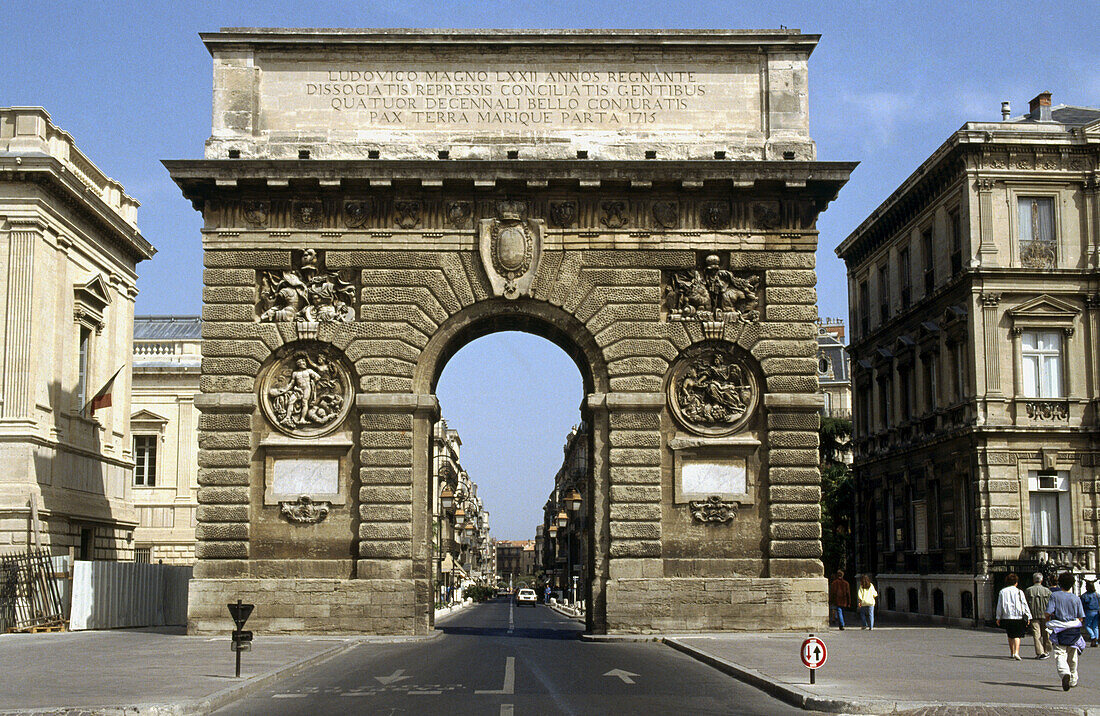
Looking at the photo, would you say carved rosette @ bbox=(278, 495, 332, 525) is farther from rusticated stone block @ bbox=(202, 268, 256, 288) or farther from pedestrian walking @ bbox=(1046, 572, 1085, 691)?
pedestrian walking @ bbox=(1046, 572, 1085, 691)

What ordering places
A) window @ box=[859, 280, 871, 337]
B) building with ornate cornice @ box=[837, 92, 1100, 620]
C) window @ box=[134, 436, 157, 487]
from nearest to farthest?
building with ornate cornice @ box=[837, 92, 1100, 620] → window @ box=[859, 280, 871, 337] → window @ box=[134, 436, 157, 487]

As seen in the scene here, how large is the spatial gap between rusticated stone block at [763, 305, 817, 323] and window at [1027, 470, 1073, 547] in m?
11.9

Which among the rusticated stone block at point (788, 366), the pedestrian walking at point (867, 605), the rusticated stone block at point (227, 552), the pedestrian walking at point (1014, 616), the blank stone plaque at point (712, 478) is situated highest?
the rusticated stone block at point (788, 366)

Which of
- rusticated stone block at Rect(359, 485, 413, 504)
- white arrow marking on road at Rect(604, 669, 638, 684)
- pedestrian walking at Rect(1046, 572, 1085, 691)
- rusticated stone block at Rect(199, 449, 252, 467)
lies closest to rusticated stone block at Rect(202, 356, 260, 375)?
rusticated stone block at Rect(199, 449, 252, 467)

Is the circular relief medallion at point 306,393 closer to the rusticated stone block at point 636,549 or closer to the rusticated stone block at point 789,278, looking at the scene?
the rusticated stone block at point 636,549

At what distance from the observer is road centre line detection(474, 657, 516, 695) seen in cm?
1867

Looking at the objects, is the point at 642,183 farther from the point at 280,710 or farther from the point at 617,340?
the point at 280,710

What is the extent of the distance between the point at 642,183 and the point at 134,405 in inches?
1570

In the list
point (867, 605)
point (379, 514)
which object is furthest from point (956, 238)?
point (379, 514)

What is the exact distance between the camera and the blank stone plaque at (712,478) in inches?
1251

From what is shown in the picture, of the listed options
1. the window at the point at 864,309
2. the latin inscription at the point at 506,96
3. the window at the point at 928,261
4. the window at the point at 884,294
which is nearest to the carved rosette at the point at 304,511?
the latin inscription at the point at 506,96

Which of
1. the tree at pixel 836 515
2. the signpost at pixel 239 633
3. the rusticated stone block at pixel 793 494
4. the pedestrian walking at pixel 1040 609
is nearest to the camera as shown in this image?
the signpost at pixel 239 633

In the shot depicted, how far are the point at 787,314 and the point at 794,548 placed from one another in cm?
574

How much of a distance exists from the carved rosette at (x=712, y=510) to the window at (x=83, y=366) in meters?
24.5
